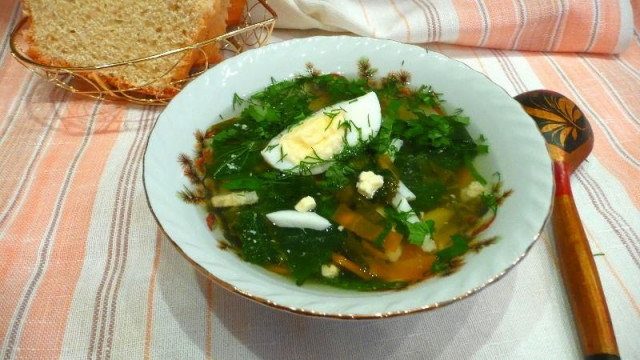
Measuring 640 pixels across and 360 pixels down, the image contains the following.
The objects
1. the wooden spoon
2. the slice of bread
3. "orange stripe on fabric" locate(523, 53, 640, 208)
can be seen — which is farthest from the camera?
the slice of bread

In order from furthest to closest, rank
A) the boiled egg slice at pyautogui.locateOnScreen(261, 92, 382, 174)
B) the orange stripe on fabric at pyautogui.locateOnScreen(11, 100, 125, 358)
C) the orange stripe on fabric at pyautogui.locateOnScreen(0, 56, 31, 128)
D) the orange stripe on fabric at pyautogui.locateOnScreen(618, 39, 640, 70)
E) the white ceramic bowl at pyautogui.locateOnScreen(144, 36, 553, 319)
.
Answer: the orange stripe on fabric at pyautogui.locateOnScreen(618, 39, 640, 70), the orange stripe on fabric at pyautogui.locateOnScreen(0, 56, 31, 128), the boiled egg slice at pyautogui.locateOnScreen(261, 92, 382, 174), the orange stripe on fabric at pyautogui.locateOnScreen(11, 100, 125, 358), the white ceramic bowl at pyautogui.locateOnScreen(144, 36, 553, 319)

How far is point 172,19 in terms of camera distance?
1615mm

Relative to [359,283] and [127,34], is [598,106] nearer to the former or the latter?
[359,283]

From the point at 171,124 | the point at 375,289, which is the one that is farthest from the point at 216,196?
the point at 375,289

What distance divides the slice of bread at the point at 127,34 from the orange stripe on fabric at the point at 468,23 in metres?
0.99

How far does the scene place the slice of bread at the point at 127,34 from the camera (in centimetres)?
160

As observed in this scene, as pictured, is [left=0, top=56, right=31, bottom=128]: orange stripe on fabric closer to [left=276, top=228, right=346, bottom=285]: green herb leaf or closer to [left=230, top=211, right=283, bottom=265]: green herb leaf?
[left=230, top=211, right=283, bottom=265]: green herb leaf

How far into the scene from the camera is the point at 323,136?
122 centimetres

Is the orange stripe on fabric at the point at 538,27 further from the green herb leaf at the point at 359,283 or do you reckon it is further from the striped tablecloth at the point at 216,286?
the green herb leaf at the point at 359,283

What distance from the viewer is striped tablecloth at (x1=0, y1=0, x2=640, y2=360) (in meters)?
1.04

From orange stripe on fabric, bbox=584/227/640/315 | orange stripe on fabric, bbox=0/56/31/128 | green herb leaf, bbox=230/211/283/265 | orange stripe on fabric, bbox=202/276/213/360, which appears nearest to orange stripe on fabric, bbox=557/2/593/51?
orange stripe on fabric, bbox=584/227/640/315

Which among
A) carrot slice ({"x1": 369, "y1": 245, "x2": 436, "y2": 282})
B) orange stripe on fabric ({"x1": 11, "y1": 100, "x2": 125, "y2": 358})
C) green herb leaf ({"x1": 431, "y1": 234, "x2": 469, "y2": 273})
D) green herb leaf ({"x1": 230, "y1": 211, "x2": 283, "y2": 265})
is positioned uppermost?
green herb leaf ({"x1": 230, "y1": 211, "x2": 283, "y2": 265})

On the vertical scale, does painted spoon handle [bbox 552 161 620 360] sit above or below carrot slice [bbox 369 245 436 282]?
below

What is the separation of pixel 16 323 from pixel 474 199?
1.17 m
